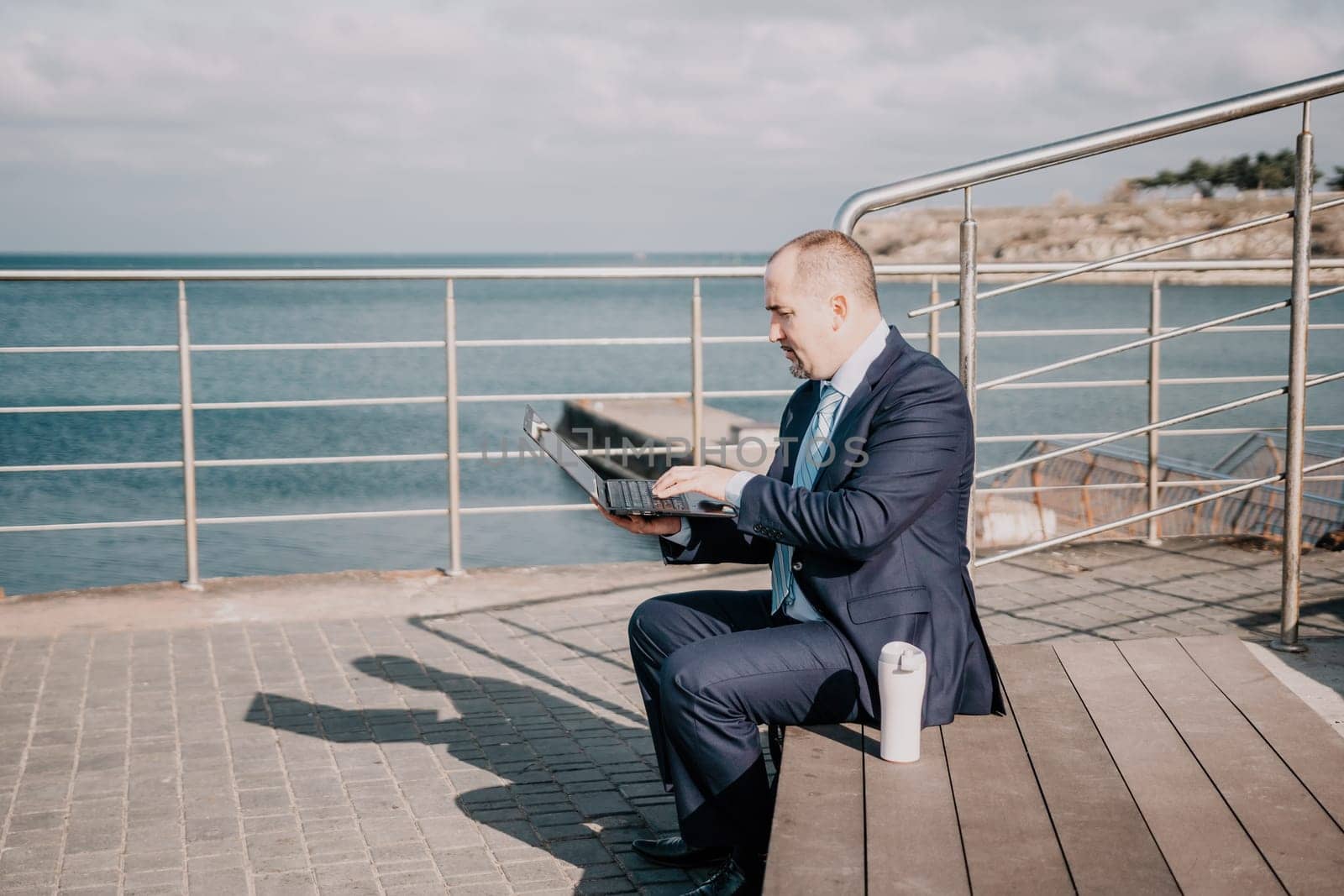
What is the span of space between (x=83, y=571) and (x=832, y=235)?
1220cm

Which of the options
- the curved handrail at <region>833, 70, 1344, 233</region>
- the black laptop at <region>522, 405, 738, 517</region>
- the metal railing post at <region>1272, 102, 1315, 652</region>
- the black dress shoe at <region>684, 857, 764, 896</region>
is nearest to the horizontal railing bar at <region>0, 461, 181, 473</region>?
the black laptop at <region>522, 405, 738, 517</region>

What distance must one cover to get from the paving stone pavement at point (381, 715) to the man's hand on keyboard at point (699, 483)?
1.01 metres

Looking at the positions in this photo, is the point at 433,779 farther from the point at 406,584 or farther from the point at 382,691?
the point at 406,584

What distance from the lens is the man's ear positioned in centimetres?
273

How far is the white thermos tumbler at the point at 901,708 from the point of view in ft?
7.91

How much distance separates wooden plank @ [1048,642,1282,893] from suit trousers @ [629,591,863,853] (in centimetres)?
54

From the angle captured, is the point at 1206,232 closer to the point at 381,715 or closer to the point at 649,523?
the point at 649,523

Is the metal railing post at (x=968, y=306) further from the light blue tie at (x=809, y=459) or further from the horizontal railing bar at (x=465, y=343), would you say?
the horizontal railing bar at (x=465, y=343)

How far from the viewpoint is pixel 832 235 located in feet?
9.00

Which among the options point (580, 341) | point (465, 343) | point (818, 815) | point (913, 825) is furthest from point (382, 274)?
point (913, 825)

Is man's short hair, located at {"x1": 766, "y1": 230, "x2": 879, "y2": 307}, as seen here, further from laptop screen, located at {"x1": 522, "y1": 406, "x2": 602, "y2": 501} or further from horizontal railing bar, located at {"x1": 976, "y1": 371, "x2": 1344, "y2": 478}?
horizontal railing bar, located at {"x1": 976, "y1": 371, "x2": 1344, "y2": 478}

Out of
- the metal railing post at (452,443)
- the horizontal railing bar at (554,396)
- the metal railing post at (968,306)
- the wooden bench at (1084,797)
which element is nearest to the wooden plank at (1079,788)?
the wooden bench at (1084,797)

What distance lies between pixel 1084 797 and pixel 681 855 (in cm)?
121

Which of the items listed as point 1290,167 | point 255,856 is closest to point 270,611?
point 255,856
